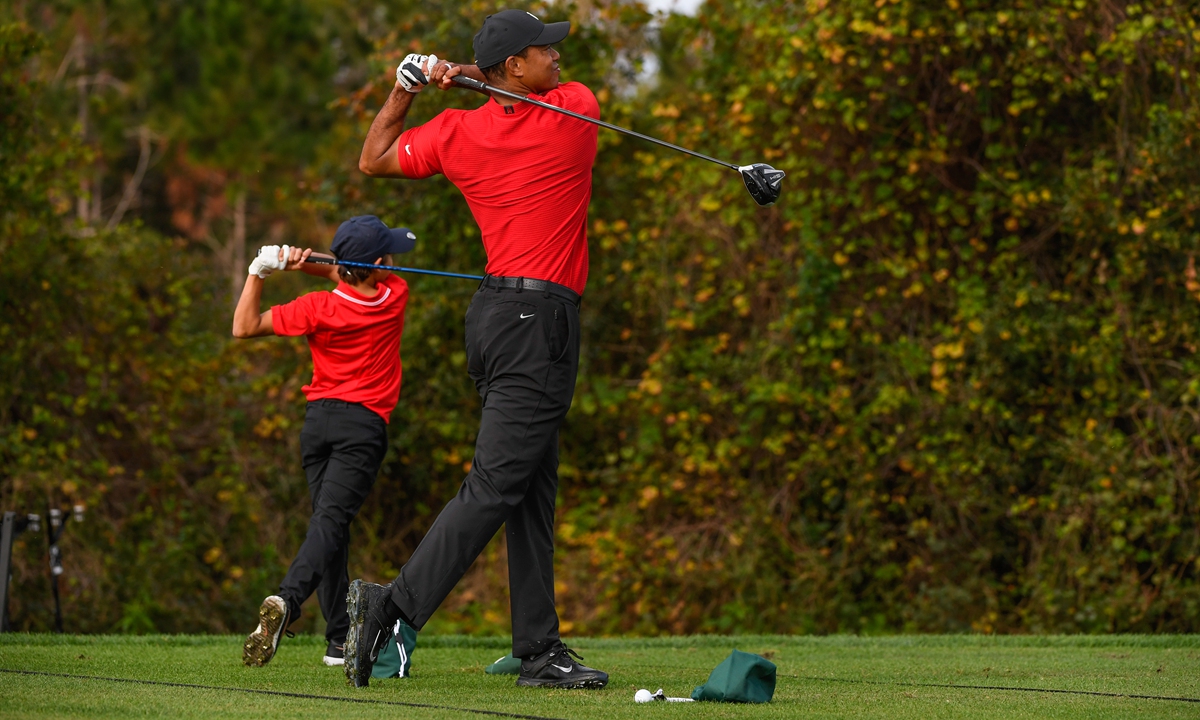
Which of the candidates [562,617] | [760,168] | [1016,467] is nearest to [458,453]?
[562,617]

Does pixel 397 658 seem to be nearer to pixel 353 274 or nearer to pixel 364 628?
pixel 364 628

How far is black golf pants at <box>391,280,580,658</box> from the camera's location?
4.36 meters

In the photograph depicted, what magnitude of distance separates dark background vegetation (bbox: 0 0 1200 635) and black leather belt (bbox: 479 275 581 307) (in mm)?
5013

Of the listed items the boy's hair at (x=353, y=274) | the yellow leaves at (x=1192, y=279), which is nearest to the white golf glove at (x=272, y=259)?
the boy's hair at (x=353, y=274)

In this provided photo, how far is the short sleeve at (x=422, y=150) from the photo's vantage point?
15.3 ft

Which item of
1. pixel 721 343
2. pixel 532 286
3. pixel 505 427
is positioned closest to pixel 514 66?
pixel 532 286

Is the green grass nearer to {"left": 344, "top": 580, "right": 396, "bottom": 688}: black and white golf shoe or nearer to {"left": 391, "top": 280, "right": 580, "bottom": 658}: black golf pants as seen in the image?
{"left": 344, "top": 580, "right": 396, "bottom": 688}: black and white golf shoe

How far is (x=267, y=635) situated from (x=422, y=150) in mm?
1885

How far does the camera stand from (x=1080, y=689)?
4633mm

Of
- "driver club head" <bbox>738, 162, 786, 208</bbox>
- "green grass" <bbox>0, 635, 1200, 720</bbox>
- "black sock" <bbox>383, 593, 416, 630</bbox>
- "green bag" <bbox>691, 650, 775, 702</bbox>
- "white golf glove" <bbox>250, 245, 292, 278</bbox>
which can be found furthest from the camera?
"white golf glove" <bbox>250, 245, 292, 278</bbox>

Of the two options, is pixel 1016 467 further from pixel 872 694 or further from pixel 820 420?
pixel 872 694

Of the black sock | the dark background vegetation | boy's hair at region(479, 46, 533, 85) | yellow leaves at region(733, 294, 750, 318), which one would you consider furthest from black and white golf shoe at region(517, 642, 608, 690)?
yellow leaves at region(733, 294, 750, 318)

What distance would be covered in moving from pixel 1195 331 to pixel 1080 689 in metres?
4.67

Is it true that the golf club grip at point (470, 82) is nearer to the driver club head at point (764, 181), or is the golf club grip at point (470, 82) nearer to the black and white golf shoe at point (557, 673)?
the driver club head at point (764, 181)
